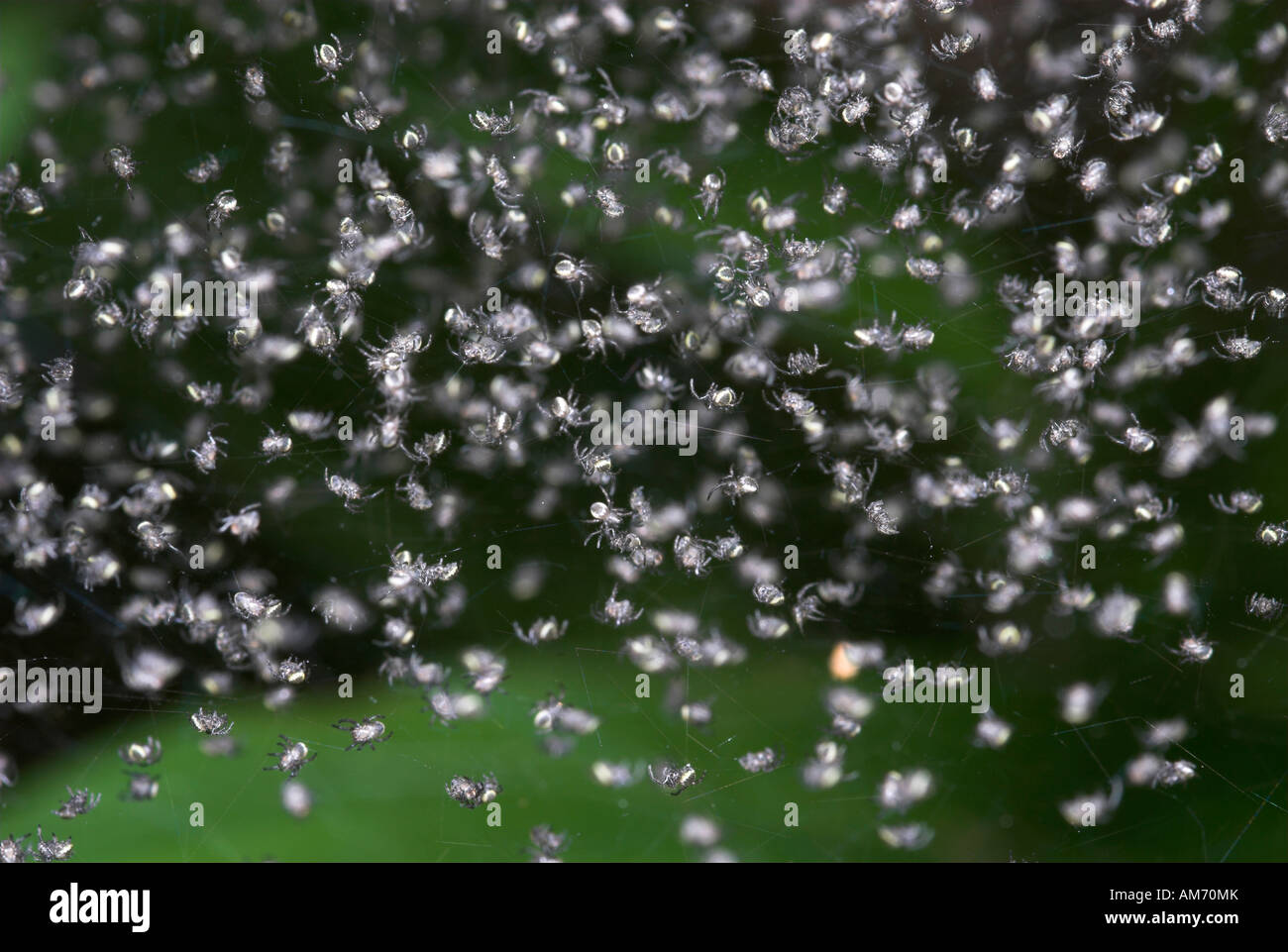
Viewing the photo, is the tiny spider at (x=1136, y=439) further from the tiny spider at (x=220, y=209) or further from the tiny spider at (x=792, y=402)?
the tiny spider at (x=220, y=209)

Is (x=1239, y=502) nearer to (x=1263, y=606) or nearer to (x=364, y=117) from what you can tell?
(x=1263, y=606)

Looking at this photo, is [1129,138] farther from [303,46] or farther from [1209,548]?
[303,46]

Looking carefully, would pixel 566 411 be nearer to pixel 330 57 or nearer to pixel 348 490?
pixel 348 490

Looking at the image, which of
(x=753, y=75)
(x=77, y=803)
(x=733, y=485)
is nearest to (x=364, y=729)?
(x=77, y=803)

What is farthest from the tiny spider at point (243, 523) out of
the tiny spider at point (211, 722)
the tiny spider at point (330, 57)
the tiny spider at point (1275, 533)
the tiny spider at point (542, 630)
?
the tiny spider at point (1275, 533)

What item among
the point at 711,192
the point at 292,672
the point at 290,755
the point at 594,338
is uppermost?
the point at 711,192

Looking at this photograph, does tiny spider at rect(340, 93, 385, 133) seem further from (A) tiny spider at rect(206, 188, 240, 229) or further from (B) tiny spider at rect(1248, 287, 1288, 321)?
(B) tiny spider at rect(1248, 287, 1288, 321)

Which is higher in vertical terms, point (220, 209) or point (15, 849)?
point (220, 209)
